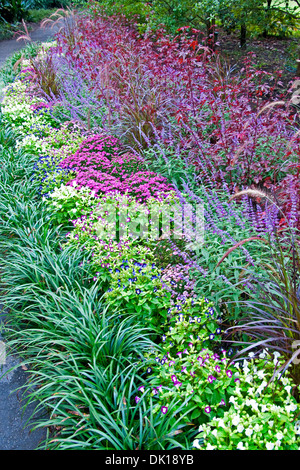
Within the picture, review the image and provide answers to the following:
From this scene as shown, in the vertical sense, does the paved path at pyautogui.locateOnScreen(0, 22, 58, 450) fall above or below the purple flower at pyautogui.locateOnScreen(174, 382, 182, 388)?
below

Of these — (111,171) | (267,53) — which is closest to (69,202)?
(111,171)

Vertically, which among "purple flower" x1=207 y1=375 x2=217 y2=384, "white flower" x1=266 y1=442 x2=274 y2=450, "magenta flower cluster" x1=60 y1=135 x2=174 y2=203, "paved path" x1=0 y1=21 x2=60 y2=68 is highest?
"paved path" x1=0 y1=21 x2=60 y2=68

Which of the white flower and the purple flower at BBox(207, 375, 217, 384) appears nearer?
the white flower

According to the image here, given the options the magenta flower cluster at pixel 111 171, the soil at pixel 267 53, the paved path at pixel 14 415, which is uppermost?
the soil at pixel 267 53

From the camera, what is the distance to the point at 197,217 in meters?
3.05

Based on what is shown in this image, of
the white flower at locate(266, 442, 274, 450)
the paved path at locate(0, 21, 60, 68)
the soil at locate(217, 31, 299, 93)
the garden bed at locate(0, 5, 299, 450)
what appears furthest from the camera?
the paved path at locate(0, 21, 60, 68)

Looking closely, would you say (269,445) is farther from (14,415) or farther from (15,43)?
(15,43)

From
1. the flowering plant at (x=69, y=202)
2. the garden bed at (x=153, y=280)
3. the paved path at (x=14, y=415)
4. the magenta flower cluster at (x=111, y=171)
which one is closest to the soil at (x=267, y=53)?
the garden bed at (x=153, y=280)

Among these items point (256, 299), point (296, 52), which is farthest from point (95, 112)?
point (296, 52)

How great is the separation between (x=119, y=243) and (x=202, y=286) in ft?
3.06

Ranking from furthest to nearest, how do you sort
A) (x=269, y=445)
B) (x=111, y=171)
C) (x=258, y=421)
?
(x=111, y=171) < (x=258, y=421) < (x=269, y=445)

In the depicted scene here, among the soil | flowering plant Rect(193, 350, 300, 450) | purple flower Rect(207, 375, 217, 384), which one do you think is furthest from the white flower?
the soil

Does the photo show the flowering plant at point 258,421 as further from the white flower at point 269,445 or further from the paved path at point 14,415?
the paved path at point 14,415

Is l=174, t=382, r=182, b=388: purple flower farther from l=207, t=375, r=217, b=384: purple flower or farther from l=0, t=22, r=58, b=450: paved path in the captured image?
l=0, t=22, r=58, b=450: paved path
